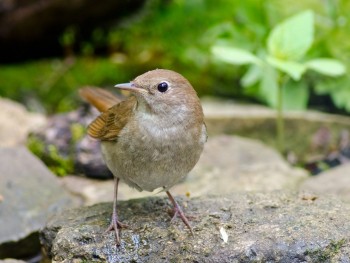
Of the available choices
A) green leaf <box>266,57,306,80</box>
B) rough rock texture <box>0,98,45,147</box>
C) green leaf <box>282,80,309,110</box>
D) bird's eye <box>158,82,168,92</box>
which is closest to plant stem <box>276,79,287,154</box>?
green leaf <box>282,80,309,110</box>

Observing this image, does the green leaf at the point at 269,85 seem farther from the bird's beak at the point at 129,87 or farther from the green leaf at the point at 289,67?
the bird's beak at the point at 129,87

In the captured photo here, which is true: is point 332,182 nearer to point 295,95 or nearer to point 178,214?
point 295,95

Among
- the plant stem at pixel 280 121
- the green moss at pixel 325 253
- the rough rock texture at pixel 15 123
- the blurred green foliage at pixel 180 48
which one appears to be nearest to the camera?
the green moss at pixel 325 253

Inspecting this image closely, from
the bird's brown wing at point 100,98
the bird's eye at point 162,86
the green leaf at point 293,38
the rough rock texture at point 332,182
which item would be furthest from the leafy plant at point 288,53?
the bird's eye at point 162,86

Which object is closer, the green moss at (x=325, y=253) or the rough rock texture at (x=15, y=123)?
the green moss at (x=325, y=253)

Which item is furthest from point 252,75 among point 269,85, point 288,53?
point 288,53

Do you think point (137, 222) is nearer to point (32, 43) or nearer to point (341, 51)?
point (341, 51)

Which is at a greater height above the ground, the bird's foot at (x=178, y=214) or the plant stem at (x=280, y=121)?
the bird's foot at (x=178, y=214)

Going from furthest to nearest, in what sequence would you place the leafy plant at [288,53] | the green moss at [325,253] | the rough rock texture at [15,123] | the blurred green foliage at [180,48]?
the blurred green foliage at [180,48] < the rough rock texture at [15,123] < the leafy plant at [288,53] < the green moss at [325,253]

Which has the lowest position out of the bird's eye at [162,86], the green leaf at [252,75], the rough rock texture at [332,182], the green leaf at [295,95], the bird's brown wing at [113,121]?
the rough rock texture at [332,182]
